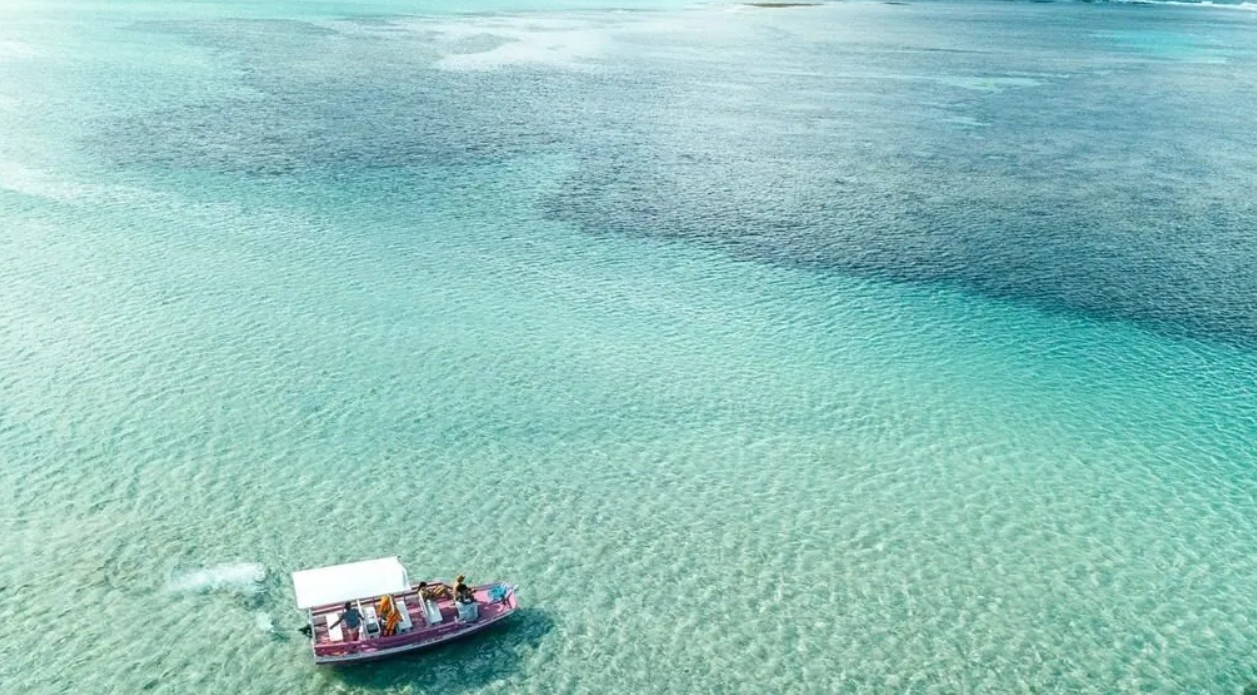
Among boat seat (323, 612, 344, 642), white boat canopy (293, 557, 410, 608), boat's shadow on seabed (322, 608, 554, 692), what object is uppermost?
white boat canopy (293, 557, 410, 608)

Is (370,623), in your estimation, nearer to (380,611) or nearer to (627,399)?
(380,611)

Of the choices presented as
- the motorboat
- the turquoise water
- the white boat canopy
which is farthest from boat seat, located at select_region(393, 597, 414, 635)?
the turquoise water

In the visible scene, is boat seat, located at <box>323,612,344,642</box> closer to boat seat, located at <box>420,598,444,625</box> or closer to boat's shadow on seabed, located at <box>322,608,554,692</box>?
boat's shadow on seabed, located at <box>322,608,554,692</box>

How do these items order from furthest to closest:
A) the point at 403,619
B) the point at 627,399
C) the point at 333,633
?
the point at 627,399
the point at 403,619
the point at 333,633

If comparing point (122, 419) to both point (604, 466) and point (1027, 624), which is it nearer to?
point (604, 466)

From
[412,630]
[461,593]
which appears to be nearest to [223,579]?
[412,630]

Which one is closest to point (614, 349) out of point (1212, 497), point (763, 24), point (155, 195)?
point (1212, 497)

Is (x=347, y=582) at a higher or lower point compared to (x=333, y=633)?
higher

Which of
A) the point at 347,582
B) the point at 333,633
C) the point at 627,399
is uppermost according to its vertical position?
the point at 347,582
